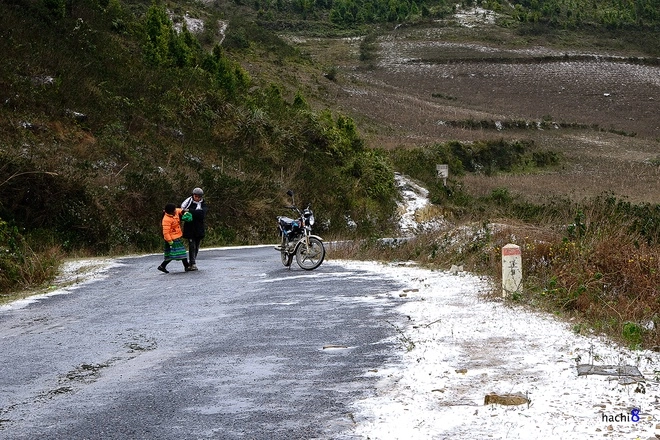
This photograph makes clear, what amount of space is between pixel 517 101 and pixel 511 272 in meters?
96.4

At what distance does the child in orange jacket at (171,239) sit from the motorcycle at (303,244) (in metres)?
2.28

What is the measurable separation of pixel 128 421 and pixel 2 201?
21.1 m

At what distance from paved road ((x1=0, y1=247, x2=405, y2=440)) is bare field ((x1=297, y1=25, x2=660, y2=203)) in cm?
3581

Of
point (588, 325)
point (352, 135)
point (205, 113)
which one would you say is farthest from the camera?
point (352, 135)

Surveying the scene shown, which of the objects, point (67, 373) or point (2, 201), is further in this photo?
point (2, 201)

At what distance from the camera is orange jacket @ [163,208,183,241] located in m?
18.5

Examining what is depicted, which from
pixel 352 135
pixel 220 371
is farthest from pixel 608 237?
pixel 352 135

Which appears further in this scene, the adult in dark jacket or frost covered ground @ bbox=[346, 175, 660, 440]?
the adult in dark jacket

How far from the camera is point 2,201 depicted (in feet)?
83.8

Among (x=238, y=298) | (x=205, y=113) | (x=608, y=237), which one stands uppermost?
(x=205, y=113)

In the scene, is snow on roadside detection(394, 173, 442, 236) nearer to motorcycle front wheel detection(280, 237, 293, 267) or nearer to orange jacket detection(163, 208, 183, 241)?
motorcycle front wheel detection(280, 237, 293, 267)

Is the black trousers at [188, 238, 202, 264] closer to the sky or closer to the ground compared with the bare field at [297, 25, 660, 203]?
closer to the ground

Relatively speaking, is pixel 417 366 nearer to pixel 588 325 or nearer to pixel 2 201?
pixel 588 325

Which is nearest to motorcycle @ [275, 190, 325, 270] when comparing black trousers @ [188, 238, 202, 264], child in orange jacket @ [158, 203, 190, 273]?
black trousers @ [188, 238, 202, 264]
